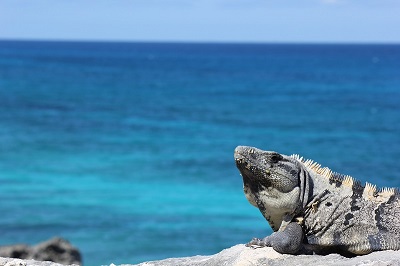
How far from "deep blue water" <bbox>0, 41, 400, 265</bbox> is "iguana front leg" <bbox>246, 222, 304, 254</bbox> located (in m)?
13.3

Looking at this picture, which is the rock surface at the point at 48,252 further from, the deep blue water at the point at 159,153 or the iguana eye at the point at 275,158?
the iguana eye at the point at 275,158

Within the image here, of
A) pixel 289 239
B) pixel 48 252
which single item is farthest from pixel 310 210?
pixel 48 252

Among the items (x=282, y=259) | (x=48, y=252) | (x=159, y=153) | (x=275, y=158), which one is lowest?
(x=282, y=259)

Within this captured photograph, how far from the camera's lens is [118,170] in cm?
3091

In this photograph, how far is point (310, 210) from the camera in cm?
635

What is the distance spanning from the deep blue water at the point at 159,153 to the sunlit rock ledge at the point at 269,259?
41.2 ft

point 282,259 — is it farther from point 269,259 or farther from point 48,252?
point 48,252

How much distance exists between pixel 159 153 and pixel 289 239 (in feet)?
96.5

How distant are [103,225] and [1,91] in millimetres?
53235

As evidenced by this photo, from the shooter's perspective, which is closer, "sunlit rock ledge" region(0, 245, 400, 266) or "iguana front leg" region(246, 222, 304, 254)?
"sunlit rock ledge" region(0, 245, 400, 266)

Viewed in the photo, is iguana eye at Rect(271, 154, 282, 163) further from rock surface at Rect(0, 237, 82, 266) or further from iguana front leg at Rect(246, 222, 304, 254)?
rock surface at Rect(0, 237, 82, 266)

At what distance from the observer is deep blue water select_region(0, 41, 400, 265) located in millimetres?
22203

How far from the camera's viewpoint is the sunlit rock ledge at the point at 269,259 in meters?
5.96

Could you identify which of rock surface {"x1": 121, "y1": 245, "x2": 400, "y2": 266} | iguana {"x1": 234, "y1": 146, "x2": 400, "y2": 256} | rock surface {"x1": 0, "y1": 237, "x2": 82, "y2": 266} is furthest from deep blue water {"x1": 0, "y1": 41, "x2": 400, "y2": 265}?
iguana {"x1": 234, "y1": 146, "x2": 400, "y2": 256}
